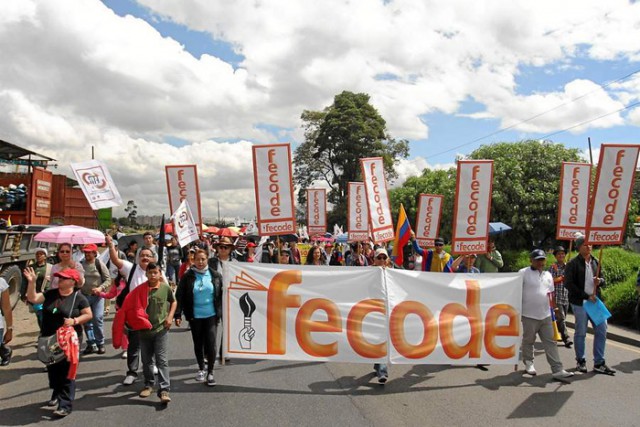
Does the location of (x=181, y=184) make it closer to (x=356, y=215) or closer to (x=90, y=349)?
(x=90, y=349)

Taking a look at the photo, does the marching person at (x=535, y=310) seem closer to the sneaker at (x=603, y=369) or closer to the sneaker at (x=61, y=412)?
the sneaker at (x=603, y=369)

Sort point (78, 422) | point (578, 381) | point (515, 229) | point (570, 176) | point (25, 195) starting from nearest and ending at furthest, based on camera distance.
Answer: point (78, 422) → point (578, 381) → point (570, 176) → point (25, 195) → point (515, 229)

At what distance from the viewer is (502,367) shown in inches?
279

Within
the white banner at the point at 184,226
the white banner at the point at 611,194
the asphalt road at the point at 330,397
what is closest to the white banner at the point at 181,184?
the white banner at the point at 184,226

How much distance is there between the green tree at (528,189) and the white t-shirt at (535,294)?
A: 1656cm

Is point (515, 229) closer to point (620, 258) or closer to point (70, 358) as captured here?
point (620, 258)

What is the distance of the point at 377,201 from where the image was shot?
10.8 meters

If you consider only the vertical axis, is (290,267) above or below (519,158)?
below

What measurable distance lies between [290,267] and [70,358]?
8.83 feet

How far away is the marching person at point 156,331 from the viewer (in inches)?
216

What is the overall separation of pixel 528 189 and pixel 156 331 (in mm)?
21278

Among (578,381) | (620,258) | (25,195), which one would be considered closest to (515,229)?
(620,258)

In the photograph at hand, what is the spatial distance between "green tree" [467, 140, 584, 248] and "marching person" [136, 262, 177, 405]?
19364mm

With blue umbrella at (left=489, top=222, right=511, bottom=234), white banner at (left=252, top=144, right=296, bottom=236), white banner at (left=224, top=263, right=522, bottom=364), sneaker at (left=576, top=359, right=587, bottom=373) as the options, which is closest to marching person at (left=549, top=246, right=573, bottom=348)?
sneaker at (left=576, top=359, right=587, bottom=373)
